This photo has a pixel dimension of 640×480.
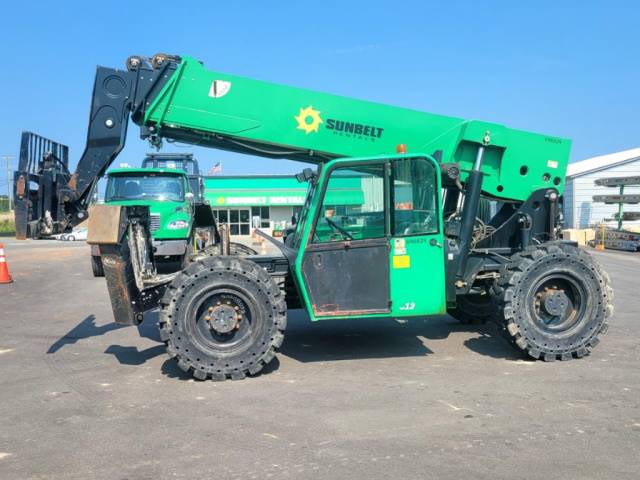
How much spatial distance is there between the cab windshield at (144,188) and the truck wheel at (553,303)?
25.3 feet

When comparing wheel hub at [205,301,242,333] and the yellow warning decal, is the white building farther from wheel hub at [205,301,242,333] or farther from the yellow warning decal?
wheel hub at [205,301,242,333]

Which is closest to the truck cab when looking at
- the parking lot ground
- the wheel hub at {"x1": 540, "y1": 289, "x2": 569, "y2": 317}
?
the parking lot ground

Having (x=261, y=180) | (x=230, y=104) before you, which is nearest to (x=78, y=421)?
(x=230, y=104)

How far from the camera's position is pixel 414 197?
6.02 meters

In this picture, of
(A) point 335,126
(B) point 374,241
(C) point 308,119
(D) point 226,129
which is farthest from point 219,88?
(B) point 374,241

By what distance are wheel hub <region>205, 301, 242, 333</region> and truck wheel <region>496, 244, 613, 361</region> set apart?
2.99m

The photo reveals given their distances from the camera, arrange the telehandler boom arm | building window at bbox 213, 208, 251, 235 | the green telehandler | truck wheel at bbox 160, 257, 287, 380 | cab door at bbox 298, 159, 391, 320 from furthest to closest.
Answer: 1. building window at bbox 213, 208, 251, 235
2. the telehandler boom arm
3. cab door at bbox 298, 159, 391, 320
4. the green telehandler
5. truck wheel at bbox 160, 257, 287, 380

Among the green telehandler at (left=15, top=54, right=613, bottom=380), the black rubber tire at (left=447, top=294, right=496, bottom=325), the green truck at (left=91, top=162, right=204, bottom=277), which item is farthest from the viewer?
the green truck at (left=91, top=162, right=204, bottom=277)

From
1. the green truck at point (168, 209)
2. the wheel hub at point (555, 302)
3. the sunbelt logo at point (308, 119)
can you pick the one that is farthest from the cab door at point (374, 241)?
the green truck at point (168, 209)

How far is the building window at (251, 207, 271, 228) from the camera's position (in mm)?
45078

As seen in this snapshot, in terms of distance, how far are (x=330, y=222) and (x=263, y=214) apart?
3984 centimetres

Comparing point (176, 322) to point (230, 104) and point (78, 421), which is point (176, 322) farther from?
point (230, 104)

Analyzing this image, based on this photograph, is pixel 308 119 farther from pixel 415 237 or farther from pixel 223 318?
pixel 223 318

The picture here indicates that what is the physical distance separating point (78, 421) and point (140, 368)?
1591mm
